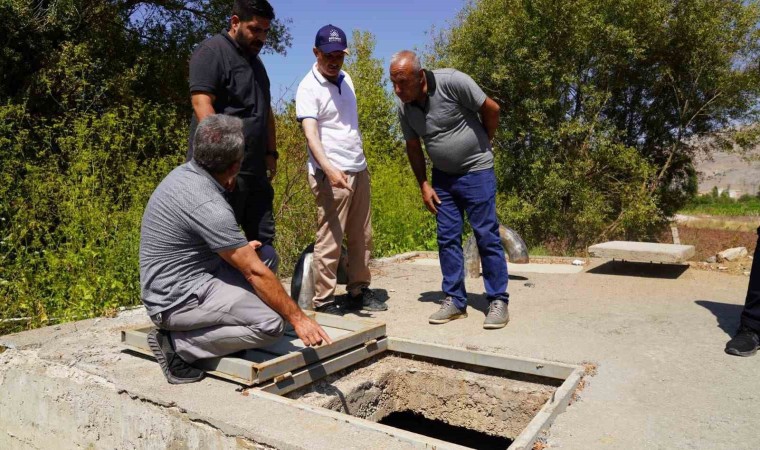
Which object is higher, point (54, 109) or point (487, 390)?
point (54, 109)

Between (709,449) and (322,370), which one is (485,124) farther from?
(709,449)

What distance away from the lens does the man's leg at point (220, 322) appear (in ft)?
10.9

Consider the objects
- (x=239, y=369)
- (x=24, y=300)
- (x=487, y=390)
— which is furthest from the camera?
(x=24, y=300)

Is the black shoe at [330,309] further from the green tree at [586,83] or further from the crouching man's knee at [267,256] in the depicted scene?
the green tree at [586,83]

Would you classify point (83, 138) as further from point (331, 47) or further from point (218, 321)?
point (218, 321)

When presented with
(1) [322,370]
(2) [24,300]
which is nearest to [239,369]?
(1) [322,370]

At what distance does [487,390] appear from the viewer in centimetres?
404

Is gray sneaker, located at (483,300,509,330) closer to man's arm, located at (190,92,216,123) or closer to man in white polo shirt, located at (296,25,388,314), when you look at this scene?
man in white polo shirt, located at (296,25,388,314)

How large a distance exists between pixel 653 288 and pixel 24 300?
230 inches

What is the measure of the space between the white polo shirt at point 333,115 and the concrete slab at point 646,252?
3.29m

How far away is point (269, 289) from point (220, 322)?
421 millimetres

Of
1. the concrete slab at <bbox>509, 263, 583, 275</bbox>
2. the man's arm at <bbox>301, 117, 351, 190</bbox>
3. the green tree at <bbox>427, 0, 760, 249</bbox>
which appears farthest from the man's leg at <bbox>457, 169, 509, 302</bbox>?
the green tree at <bbox>427, 0, 760, 249</bbox>

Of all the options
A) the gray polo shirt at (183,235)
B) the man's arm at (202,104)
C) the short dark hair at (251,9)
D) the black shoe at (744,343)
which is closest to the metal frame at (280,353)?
the gray polo shirt at (183,235)

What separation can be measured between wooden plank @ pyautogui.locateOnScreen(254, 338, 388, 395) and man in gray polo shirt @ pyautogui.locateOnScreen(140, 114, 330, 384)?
257mm
